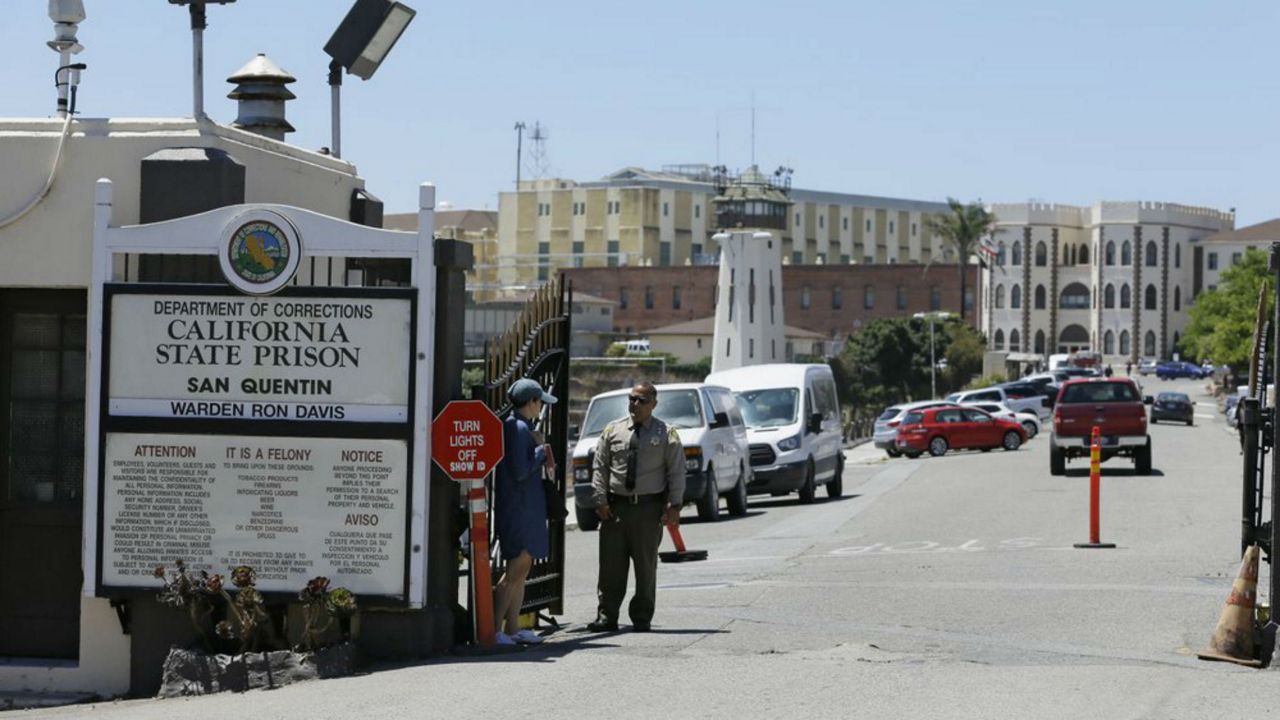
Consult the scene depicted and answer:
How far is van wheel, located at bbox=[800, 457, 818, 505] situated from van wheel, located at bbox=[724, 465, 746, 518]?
2893 millimetres

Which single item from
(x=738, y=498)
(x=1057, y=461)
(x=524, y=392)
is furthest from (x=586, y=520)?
(x=524, y=392)

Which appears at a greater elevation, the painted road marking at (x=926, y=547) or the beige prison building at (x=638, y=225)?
the beige prison building at (x=638, y=225)

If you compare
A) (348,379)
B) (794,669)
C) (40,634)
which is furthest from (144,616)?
(794,669)

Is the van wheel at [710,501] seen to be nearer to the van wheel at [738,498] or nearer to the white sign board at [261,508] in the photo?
the van wheel at [738,498]

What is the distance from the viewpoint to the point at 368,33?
48.5 ft

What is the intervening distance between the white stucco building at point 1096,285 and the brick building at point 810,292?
21.5 meters

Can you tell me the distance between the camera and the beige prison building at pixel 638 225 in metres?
166

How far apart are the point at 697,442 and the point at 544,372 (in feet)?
41.4

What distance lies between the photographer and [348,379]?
1137 centimetres

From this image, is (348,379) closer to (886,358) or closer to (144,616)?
(144,616)

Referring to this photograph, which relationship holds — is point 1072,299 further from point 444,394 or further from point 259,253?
point 259,253

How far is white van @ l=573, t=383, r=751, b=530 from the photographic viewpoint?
25.9 metres

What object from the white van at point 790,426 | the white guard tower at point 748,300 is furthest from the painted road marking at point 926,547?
the white guard tower at point 748,300

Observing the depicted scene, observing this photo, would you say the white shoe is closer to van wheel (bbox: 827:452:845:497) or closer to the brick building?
van wheel (bbox: 827:452:845:497)
